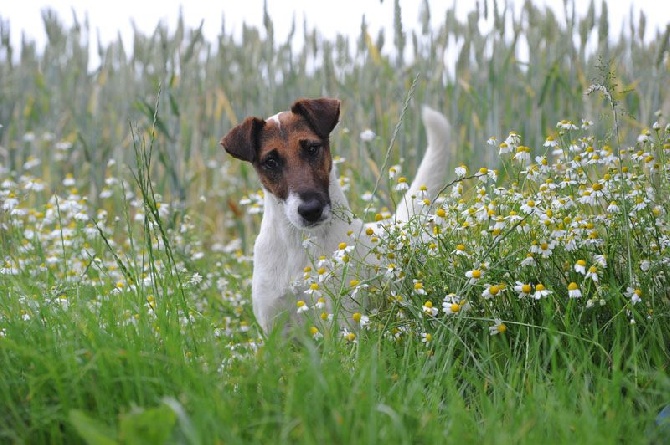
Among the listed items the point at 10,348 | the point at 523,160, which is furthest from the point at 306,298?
the point at 10,348

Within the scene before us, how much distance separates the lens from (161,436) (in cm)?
214

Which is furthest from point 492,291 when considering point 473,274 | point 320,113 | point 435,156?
point 435,156

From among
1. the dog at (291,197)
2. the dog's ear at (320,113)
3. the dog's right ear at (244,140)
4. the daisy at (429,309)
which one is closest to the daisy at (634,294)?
the daisy at (429,309)

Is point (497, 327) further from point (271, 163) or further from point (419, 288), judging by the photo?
point (271, 163)

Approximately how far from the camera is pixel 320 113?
4164 mm

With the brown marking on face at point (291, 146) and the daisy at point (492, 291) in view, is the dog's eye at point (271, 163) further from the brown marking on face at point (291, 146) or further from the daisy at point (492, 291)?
the daisy at point (492, 291)

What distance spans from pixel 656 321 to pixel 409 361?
902 mm

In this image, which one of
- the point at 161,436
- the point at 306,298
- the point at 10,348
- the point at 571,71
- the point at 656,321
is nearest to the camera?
the point at 161,436

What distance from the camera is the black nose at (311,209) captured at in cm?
385

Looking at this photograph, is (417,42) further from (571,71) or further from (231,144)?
(231,144)

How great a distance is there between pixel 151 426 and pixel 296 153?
211cm

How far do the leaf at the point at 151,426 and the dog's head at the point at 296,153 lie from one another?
1.80 m

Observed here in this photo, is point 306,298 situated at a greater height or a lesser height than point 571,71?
lesser

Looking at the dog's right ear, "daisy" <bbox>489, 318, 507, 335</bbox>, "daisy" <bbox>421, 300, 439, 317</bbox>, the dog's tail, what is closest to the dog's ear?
the dog's right ear
